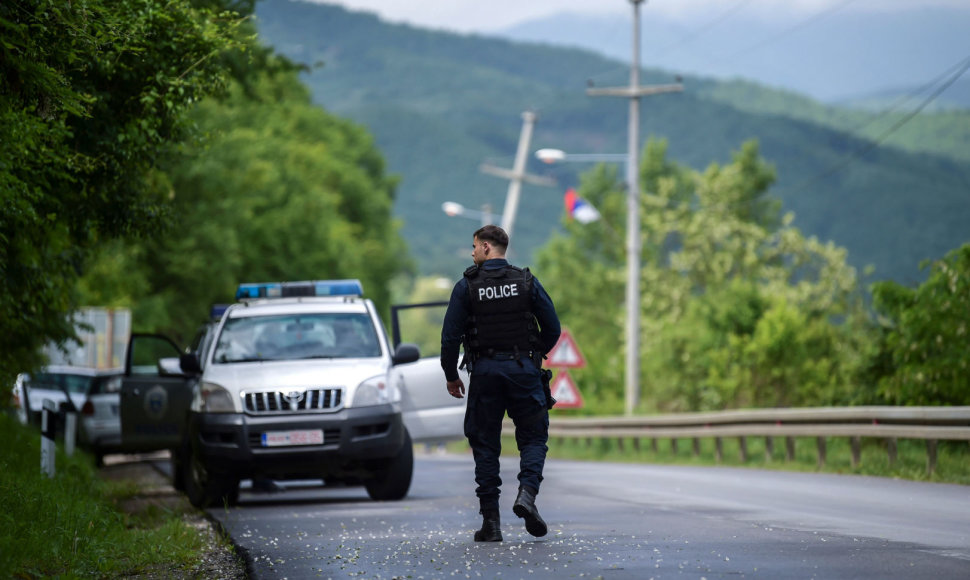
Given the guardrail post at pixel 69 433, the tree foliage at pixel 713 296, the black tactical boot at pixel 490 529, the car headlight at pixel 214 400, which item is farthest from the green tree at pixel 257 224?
the black tactical boot at pixel 490 529

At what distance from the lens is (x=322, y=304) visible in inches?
586

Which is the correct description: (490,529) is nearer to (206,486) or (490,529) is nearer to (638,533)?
(638,533)

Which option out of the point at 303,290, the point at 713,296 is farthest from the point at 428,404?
the point at 713,296

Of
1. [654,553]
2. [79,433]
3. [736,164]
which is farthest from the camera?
[736,164]

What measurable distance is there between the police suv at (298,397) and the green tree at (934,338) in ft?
26.1

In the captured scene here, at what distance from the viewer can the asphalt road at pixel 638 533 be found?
25.7ft

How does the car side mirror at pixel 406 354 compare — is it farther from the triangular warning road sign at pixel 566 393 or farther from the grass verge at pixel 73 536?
the triangular warning road sign at pixel 566 393

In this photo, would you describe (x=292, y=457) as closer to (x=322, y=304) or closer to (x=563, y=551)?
(x=322, y=304)

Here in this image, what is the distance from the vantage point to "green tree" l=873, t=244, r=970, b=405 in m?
19.3

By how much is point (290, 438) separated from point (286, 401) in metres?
0.33

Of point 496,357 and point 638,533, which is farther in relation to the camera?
point 638,533

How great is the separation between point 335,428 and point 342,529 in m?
2.63

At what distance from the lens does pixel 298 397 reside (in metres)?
13.5

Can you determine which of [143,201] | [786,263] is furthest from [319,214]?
[143,201]
